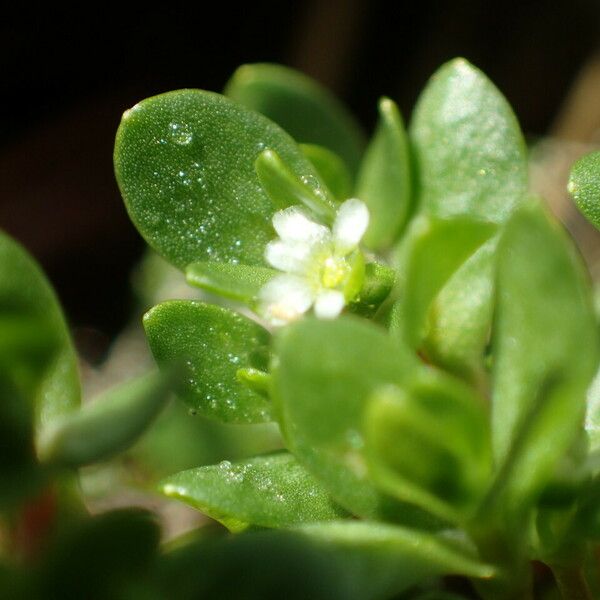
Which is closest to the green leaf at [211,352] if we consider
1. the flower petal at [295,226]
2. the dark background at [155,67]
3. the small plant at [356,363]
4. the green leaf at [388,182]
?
the small plant at [356,363]

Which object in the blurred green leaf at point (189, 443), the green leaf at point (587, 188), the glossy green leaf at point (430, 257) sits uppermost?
the green leaf at point (587, 188)

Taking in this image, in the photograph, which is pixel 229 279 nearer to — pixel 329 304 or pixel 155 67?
pixel 329 304

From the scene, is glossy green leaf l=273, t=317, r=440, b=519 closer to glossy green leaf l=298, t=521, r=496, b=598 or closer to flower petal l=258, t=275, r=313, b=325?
glossy green leaf l=298, t=521, r=496, b=598

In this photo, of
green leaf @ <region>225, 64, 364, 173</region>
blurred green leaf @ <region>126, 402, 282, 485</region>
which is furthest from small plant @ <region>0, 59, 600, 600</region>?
blurred green leaf @ <region>126, 402, 282, 485</region>

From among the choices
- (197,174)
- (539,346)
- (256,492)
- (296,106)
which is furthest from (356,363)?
(296,106)

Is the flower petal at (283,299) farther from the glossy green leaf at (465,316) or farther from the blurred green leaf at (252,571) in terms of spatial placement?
the blurred green leaf at (252,571)

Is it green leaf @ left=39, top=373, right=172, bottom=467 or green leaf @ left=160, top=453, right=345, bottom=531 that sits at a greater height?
green leaf @ left=39, top=373, right=172, bottom=467

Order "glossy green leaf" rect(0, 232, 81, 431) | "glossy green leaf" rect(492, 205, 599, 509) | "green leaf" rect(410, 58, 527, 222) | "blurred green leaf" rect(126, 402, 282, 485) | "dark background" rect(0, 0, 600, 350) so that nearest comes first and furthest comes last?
"glossy green leaf" rect(492, 205, 599, 509) → "glossy green leaf" rect(0, 232, 81, 431) → "green leaf" rect(410, 58, 527, 222) → "blurred green leaf" rect(126, 402, 282, 485) → "dark background" rect(0, 0, 600, 350)
